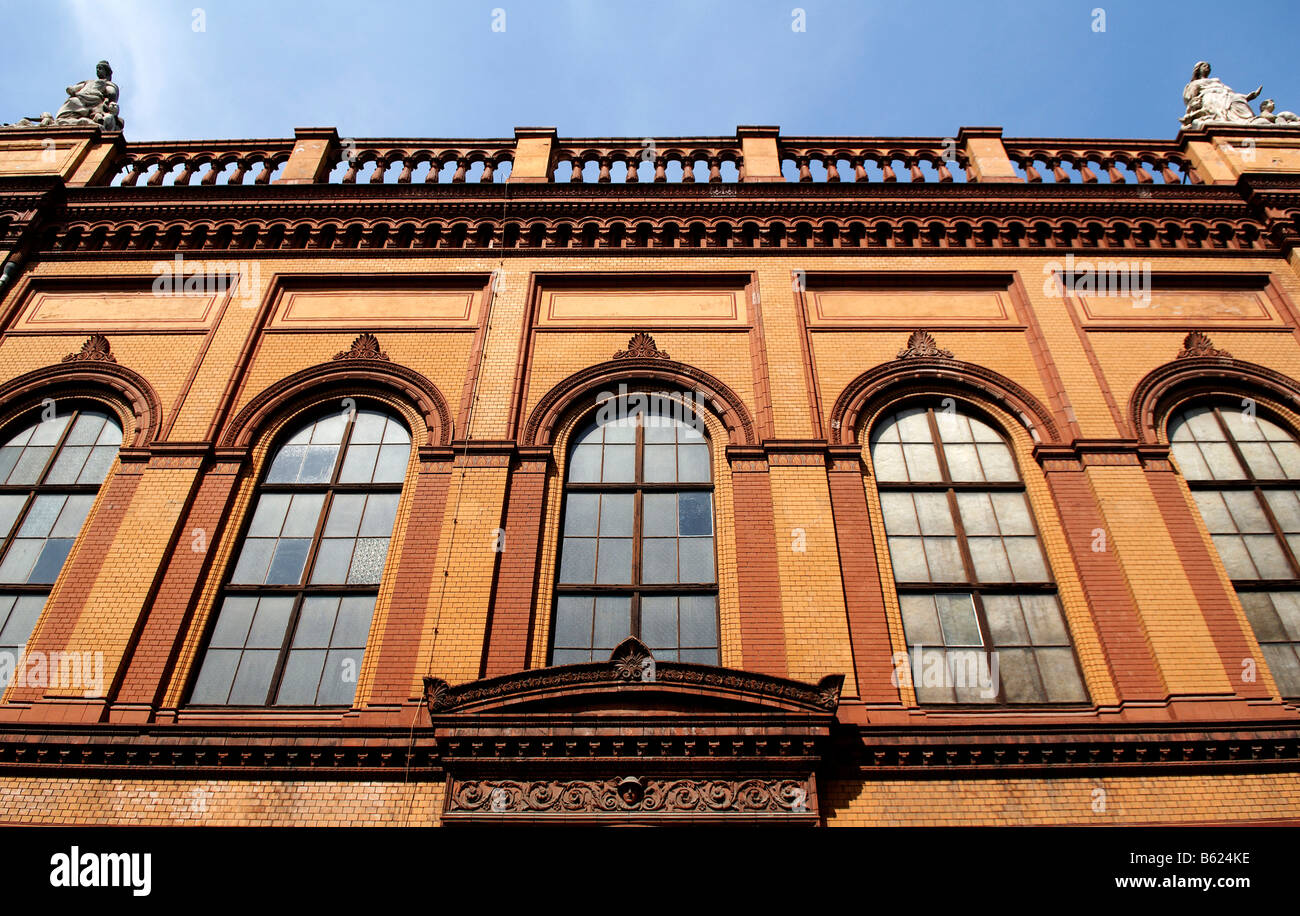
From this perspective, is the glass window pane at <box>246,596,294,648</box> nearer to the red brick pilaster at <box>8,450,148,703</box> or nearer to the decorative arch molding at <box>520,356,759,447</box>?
the red brick pilaster at <box>8,450,148,703</box>

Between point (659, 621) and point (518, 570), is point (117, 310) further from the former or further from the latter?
point (659, 621)

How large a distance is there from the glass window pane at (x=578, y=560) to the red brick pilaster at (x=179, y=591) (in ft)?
13.7

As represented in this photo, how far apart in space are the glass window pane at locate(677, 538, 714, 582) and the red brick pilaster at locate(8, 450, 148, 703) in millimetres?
6647

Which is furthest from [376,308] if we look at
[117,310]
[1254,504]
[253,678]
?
[1254,504]

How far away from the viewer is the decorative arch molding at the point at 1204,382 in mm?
12125

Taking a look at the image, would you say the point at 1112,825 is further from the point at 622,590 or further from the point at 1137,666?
the point at 622,590

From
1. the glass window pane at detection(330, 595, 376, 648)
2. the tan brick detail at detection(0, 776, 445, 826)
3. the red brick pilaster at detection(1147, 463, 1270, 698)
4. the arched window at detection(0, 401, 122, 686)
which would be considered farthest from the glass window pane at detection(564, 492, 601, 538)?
the red brick pilaster at detection(1147, 463, 1270, 698)

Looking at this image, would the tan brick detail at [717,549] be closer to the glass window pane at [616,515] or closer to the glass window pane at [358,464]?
the glass window pane at [616,515]

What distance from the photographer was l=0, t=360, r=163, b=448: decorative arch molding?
40.2 feet

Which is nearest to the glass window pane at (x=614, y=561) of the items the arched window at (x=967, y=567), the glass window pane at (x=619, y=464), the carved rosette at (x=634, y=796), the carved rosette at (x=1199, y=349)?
the glass window pane at (x=619, y=464)

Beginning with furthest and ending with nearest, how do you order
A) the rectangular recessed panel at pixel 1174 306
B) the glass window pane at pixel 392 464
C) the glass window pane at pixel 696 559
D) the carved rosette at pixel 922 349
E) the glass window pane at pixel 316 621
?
the rectangular recessed panel at pixel 1174 306, the carved rosette at pixel 922 349, the glass window pane at pixel 392 464, the glass window pane at pixel 696 559, the glass window pane at pixel 316 621

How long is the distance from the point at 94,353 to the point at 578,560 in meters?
7.82

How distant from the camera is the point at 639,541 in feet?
35.8
